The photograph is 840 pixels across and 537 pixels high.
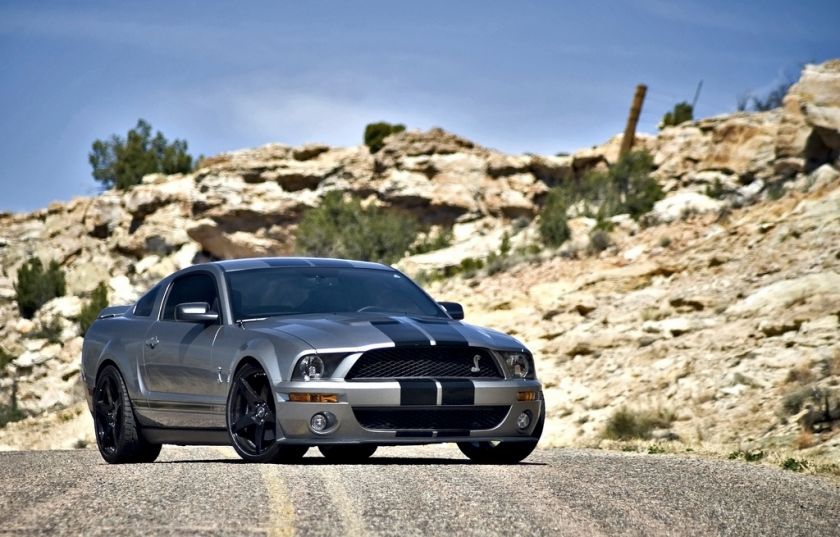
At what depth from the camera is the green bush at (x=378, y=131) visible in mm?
69562

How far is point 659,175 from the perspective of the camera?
1983 inches

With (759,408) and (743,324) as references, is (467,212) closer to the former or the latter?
(743,324)

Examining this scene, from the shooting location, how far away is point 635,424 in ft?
67.4

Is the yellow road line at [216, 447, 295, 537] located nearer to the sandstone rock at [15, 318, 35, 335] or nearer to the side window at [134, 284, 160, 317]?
the side window at [134, 284, 160, 317]

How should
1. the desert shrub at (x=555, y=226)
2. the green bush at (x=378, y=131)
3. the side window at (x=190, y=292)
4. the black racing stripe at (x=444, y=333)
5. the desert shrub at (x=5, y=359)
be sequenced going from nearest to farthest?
1. the black racing stripe at (x=444, y=333)
2. the side window at (x=190, y=292)
3. the desert shrub at (x=555, y=226)
4. the desert shrub at (x=5, y=359)
5. the green bush at (x=378, y=131)

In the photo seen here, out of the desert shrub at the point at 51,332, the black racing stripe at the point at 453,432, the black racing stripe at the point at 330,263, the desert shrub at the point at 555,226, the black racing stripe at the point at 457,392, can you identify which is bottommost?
the desert shrub at the point at 51,332

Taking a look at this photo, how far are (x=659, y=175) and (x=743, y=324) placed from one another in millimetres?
26659

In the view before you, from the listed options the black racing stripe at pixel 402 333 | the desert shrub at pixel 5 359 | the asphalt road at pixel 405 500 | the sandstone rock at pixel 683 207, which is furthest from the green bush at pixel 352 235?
the asphalt road at pixel 405 500

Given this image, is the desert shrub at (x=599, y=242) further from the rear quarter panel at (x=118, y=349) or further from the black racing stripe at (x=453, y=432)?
A: the black racing stripe at (x=453, y=432)

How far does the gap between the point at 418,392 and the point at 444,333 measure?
0.59 meters

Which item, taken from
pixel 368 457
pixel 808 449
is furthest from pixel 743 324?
pixel 368 457

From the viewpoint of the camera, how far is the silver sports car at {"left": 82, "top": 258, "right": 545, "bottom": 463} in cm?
941

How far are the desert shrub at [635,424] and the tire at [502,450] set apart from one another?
9.18 metres

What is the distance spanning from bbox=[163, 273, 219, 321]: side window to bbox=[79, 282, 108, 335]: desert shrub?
43.1 meters
